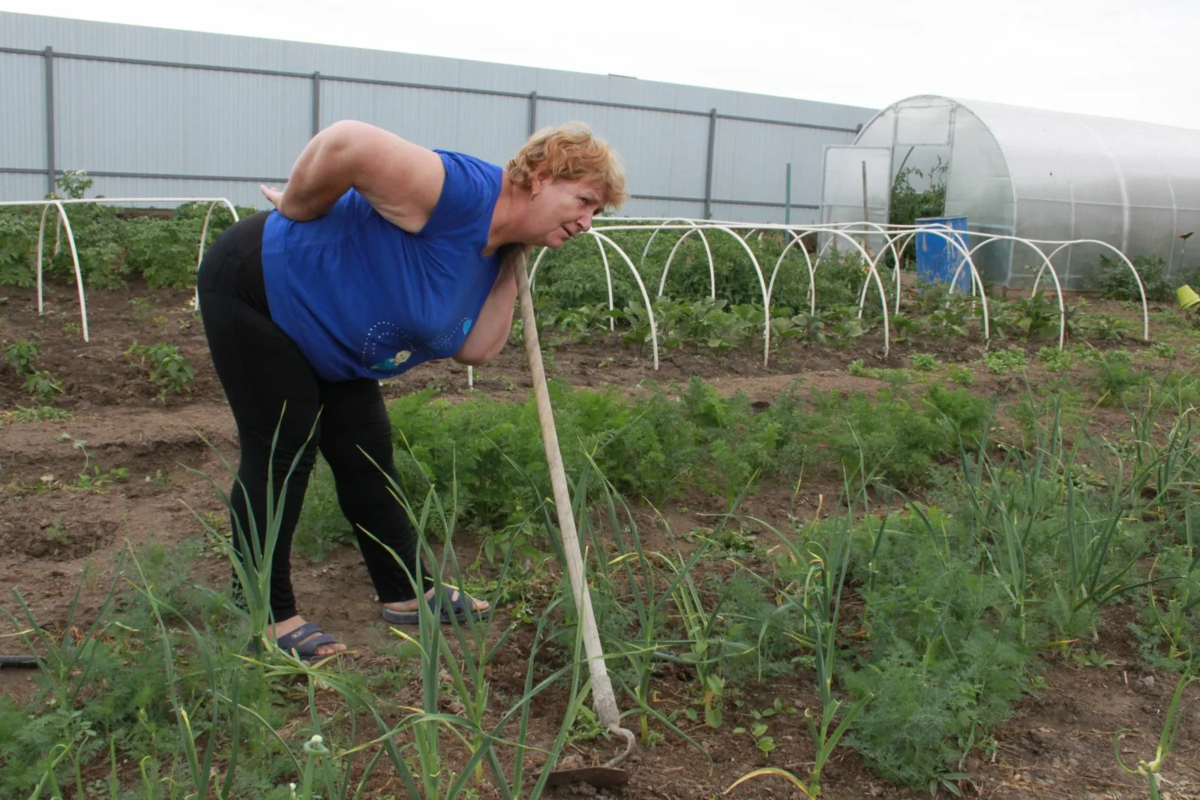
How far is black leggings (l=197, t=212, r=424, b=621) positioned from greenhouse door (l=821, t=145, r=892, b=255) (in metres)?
13.1

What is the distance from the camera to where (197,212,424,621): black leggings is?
2.32 meters

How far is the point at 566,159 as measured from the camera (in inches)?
86.5

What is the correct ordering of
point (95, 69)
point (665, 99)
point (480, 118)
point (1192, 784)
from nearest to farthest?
point (1192, 784)
point (95, 69)
point (480, 118)
point (665, 99)

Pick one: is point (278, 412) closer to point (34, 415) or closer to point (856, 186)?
point (34, 415)

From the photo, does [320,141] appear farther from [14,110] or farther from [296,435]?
[14,110]

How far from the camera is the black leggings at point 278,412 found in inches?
91.3

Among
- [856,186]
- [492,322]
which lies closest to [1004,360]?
[492,322]

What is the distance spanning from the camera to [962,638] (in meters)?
2.40

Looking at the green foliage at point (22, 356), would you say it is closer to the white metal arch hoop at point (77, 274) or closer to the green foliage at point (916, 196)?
the white metal arch hoop at point (77, 274)

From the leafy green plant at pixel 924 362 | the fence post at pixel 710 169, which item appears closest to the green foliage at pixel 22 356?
the leafy green plant at pixel 924 362

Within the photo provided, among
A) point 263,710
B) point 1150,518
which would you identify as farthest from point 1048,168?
point 263,710

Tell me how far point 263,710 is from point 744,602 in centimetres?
112

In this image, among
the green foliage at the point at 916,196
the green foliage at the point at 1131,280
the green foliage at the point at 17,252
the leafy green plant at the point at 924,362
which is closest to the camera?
the leafy green plant at the point at 924,362

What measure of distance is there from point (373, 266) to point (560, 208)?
425 millimetres
